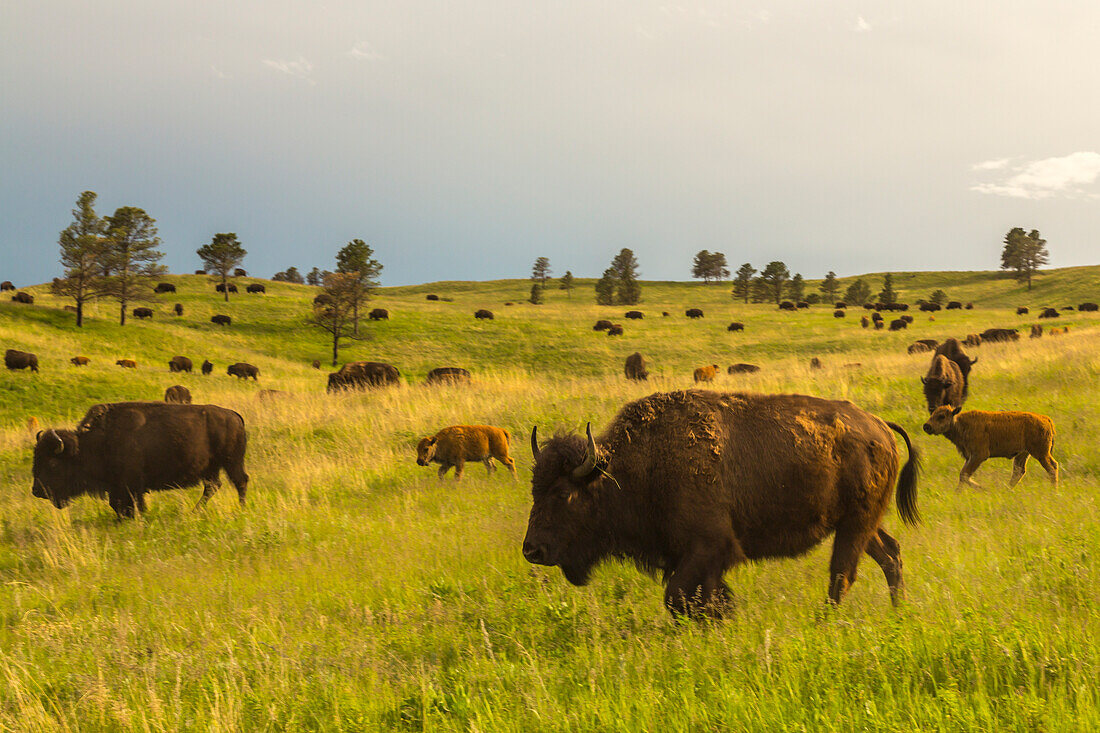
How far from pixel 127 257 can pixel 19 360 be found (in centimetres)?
2718

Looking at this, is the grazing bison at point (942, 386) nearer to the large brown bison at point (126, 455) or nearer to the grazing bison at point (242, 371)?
the large brown bison at point (126, 455)

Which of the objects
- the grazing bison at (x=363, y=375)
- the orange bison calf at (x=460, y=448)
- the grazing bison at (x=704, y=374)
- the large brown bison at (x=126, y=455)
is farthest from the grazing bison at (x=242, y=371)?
the orange bison calf at (x=460, y=448)

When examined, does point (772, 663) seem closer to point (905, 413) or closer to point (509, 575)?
point (509, 575)

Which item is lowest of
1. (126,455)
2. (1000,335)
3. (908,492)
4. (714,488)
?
(126,455)

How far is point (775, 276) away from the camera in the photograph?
311 feet

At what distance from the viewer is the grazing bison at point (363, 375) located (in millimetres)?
26281

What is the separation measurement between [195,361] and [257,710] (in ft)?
147

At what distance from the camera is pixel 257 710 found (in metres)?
3.64

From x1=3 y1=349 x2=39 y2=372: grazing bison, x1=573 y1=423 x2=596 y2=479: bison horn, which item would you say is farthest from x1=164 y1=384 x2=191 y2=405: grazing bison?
x1=573 y1=423 x2=596 y2=479: bison horn

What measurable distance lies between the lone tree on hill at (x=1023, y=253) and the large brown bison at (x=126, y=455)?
10228 cm

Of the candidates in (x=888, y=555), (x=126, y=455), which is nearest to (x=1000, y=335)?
(x=888, y=555)

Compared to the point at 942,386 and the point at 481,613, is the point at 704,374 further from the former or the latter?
the point at 481,613

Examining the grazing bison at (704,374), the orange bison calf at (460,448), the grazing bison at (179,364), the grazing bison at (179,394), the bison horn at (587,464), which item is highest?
the bison horn at (587,464)

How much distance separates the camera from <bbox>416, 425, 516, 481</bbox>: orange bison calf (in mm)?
10320
